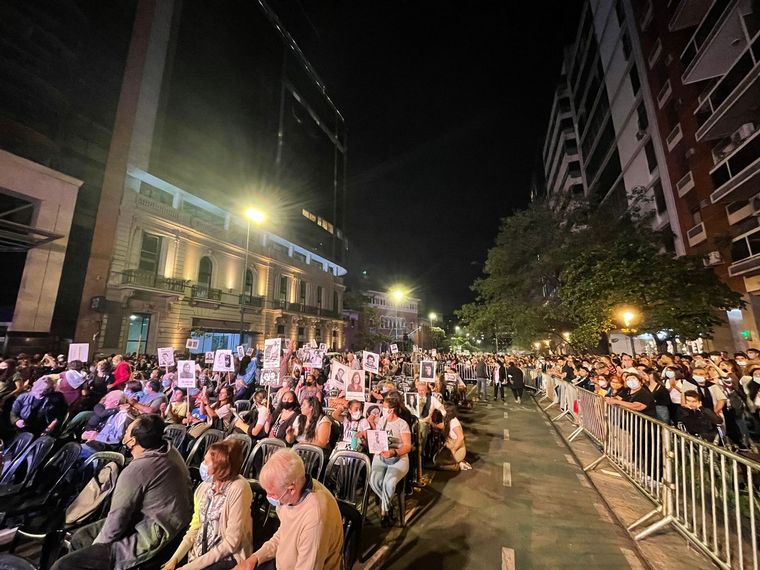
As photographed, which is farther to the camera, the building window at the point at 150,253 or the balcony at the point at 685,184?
the building window at the point at 150,253

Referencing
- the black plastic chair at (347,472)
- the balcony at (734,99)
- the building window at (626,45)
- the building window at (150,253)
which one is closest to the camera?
the black plastic chair at (347,472)

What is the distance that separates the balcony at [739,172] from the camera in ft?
45.3

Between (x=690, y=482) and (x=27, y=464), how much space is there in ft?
27.5

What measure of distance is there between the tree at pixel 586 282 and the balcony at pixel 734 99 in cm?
519

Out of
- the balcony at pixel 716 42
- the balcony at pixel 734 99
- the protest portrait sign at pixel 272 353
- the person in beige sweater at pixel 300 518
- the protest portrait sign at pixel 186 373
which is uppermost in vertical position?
the balcony at pixel 716 42

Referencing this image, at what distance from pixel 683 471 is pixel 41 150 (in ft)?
77.0

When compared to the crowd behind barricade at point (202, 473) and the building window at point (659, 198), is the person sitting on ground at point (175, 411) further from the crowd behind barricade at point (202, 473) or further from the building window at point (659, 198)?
the building window at point (659, 198)

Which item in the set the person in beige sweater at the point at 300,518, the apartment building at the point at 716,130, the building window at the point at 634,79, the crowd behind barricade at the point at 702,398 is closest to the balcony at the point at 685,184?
the apartment building at the point at 716,130

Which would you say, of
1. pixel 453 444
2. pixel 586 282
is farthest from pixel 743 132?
pixel 453 444

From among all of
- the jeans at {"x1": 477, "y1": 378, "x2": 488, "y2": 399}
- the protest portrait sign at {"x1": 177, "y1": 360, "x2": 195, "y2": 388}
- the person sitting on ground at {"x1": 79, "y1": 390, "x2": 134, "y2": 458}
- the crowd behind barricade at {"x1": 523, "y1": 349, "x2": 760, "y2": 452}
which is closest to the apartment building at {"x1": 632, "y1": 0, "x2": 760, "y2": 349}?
the crowd behind barricade at {"x1": 523, "y1": 349, "x2": 760, "y2": 452}

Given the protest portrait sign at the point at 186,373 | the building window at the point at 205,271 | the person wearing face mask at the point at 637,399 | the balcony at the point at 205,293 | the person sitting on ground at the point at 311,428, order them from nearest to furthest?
the person sitting on ground at the point at 311,428 < the person wearing face mask at the point at 637,399 < the protest portrait sign at the point at 186,373 < the balcony at the point at 205,293 < the building window at the point at 205,271

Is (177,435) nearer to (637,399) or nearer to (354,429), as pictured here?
(354,429)

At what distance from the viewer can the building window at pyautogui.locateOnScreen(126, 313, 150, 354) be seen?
18.7 metres

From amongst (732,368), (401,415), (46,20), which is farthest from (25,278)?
(732,368)
